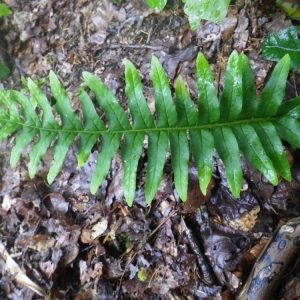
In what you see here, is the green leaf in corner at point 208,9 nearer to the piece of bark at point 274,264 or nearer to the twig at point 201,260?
the piece of bark at point 274,264

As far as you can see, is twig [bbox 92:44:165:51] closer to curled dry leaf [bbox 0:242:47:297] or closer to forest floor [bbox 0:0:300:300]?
forest floor [bbox 0:0:300:300]

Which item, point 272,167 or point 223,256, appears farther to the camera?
point 223,256

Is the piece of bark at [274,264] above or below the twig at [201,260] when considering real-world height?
above

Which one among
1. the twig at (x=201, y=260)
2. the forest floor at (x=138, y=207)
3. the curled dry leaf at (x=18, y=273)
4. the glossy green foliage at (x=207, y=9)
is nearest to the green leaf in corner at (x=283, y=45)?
the forest floor at (x=138, y=207)

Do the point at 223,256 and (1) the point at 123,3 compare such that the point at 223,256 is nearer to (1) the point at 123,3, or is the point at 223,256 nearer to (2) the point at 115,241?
(2) the point at 115,241

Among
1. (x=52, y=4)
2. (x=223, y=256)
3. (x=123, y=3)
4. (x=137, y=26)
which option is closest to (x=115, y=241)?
(x=223, y=256)

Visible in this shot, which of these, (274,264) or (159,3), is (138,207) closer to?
(274,264)
